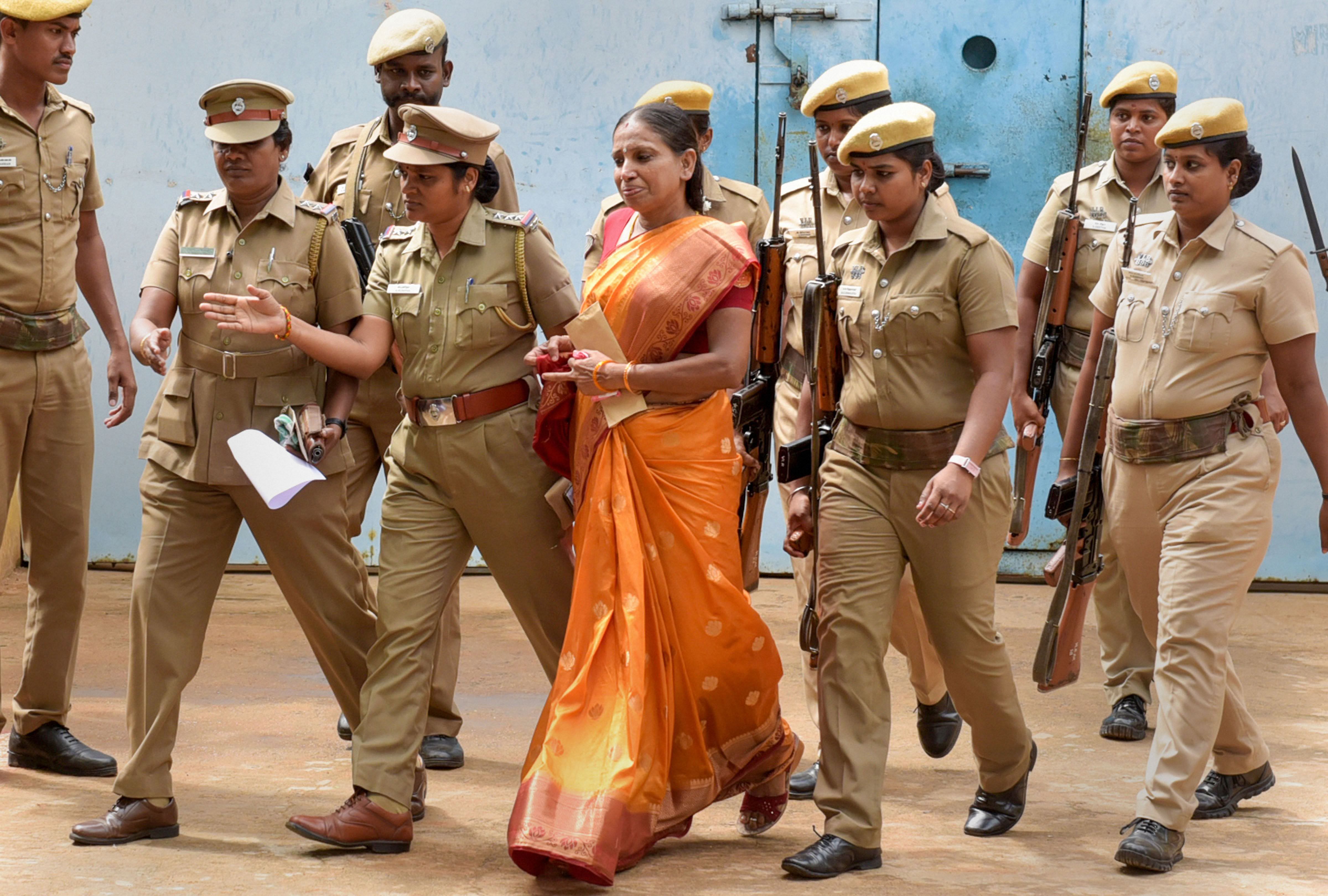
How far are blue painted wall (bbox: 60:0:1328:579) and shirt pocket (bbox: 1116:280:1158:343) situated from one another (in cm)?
299

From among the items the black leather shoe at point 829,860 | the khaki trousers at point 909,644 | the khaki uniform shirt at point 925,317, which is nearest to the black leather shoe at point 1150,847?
the black leather shoe at point 829,860

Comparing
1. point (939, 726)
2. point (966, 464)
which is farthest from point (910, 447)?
point (939, 726)

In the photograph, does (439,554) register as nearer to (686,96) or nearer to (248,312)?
(248,312)

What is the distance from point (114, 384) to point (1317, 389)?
134 inches

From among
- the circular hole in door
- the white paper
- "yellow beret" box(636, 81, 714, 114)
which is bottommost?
the white paper

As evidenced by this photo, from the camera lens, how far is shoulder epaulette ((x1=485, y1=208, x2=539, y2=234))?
4.29 metres

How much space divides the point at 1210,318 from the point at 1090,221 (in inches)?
61.7

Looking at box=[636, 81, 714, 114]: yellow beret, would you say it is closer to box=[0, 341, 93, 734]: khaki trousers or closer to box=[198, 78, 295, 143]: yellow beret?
box=[198, 78, 295, 143]: yellow beret

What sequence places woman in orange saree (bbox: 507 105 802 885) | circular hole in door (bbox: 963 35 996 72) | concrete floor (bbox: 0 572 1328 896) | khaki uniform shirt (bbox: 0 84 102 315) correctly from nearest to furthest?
concrete floor (bbox: 0 572 1328 896) → woman in orange saree (bbox: 507 105 802 885) → khaki uniform shirt (bbox: 0 84 102 315) → circular hole in door (bbox: 963 35 996 72)

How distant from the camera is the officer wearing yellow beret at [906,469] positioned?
4027mm

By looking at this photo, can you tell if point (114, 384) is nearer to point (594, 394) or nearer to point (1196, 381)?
point (594, 394)

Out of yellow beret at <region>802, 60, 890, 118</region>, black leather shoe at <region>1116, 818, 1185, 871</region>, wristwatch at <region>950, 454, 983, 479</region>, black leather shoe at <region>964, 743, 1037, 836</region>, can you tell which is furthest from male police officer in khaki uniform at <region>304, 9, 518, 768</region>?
black leather shoe at <region>1116, 818, 1185, 871</region>

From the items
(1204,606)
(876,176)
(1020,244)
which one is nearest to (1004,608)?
(1020,244)

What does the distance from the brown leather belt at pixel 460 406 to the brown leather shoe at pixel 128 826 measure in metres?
1.19
